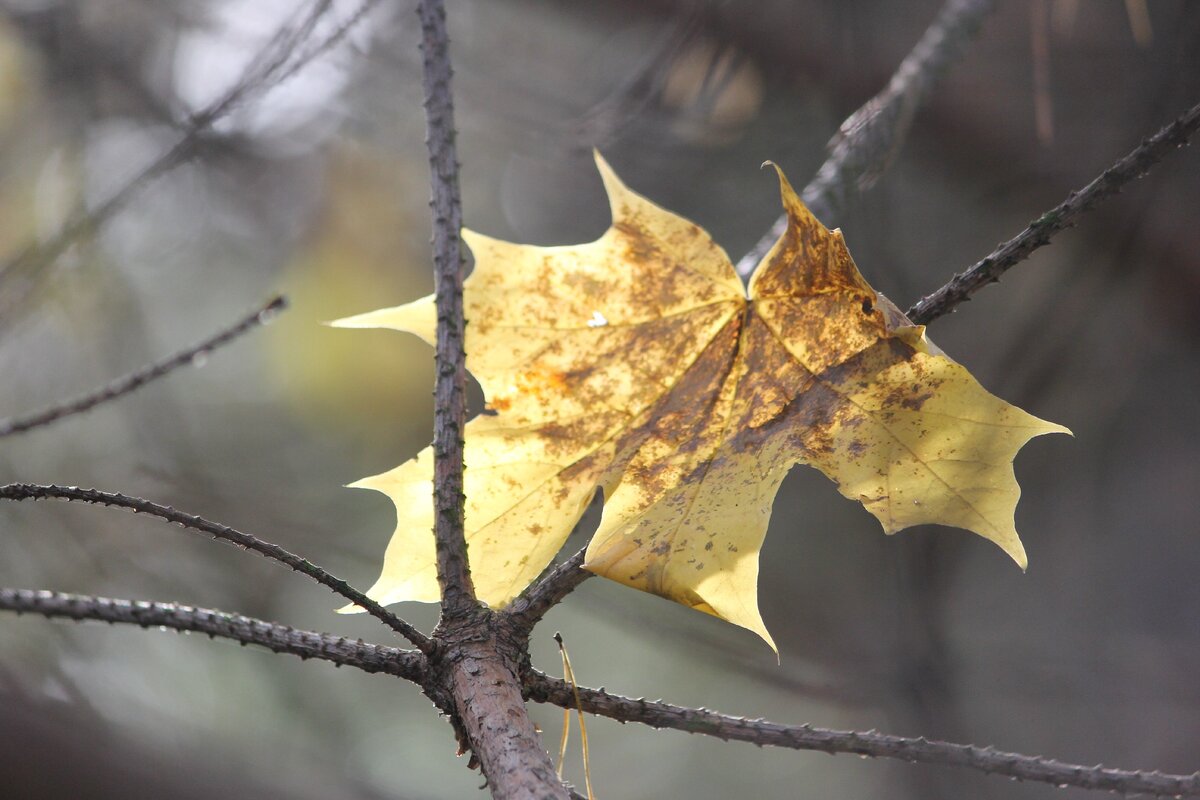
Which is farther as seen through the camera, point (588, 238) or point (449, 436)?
point (588, 238)

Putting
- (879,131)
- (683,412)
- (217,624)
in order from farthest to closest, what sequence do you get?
(879,131), (683,412), (217,624)

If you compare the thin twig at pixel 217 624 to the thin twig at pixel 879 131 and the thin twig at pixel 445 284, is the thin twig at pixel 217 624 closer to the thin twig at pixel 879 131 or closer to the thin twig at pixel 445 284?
the thin twig at pixel 445 284

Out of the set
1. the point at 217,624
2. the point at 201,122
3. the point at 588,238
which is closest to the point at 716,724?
the point at 217,624

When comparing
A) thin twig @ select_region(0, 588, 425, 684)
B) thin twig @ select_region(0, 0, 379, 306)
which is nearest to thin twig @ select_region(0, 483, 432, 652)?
thin twig @ select_region(0, 588, 425, 684)

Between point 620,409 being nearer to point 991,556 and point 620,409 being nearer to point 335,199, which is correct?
point 991,556

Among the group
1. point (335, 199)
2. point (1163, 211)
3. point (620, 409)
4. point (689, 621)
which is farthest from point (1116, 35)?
point (335, 199)

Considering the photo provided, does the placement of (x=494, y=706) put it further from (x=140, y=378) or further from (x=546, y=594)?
(x=140, y=378)
